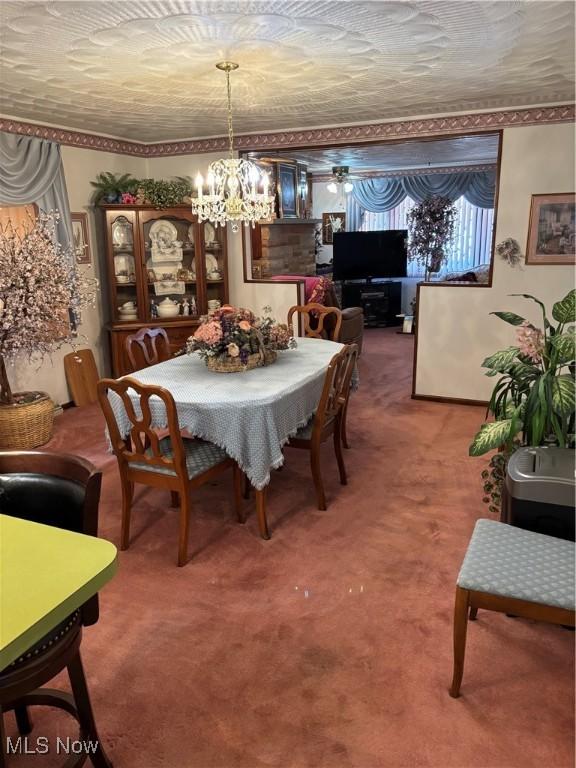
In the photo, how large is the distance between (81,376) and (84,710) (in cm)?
402

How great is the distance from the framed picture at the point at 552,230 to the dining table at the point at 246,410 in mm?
2447

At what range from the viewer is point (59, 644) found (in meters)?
1.52

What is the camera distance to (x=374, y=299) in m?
9.05

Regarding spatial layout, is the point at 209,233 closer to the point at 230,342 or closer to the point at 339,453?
the point at 230,342

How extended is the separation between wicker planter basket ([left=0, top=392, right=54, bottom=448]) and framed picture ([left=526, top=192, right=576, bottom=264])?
13.1 ft

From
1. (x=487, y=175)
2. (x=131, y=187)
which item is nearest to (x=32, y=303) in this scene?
(x=131, y=187)

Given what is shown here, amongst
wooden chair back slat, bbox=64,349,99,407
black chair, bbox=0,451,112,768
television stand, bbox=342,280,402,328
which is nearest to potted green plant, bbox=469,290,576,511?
black chair, bbox=0,451,112,768

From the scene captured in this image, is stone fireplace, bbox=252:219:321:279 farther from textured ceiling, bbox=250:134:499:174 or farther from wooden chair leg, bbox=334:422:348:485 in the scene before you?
wooden chair leg, bbox=334:422:348:485

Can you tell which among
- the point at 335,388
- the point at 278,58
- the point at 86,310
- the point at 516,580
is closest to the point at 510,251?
the point at 335,388

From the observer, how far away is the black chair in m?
1.64

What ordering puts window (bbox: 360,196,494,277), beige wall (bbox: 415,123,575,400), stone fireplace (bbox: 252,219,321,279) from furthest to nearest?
window (bbox: 360,196,494,277) → stone fireplace (bbox: 252,219,321,279) → beige wall (bbox: 415,123,575,400)

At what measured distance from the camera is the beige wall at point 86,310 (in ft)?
16.2

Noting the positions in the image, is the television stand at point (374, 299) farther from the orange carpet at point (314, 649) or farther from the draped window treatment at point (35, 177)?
the orange carpet at point (314, 649)
